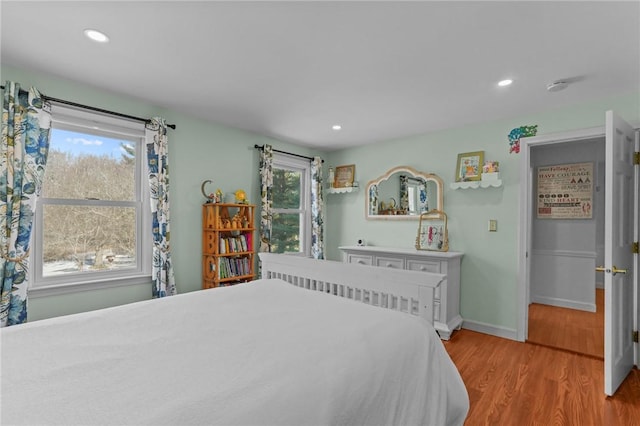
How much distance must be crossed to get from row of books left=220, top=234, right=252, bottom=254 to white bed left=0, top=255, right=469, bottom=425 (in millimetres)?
1501

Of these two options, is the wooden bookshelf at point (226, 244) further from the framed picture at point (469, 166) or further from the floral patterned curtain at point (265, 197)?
the framed picture at point (469, 166)

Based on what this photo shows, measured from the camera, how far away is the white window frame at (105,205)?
243cm

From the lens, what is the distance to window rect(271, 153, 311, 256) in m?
4.29

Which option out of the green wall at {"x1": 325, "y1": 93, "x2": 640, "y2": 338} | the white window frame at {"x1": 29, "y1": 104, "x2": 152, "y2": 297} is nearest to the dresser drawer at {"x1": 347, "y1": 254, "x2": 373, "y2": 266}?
the green wall at {"x1": 325, "y1": 93, "x2": 640, "y2": 338}

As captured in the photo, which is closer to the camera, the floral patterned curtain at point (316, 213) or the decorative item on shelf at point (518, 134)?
the decorative item on shelf at point (518, 134)

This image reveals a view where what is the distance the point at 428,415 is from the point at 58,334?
1.64 meters

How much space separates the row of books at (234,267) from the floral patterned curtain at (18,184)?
1540mm

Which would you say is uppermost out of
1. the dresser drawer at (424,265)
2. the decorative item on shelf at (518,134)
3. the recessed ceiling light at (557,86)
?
the recessed ceiling light at (557,86)

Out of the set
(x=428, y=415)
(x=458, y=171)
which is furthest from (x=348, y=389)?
(x=458, y=171)

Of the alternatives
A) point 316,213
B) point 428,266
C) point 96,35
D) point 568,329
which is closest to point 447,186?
point 428,266

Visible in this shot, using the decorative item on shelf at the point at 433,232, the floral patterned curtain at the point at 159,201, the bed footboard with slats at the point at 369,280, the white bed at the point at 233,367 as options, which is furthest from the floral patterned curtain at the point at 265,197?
the white bed at the point at 233,367

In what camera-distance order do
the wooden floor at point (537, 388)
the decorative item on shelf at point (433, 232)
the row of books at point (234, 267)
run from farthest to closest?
1. the decorative item on shelf at point (433, 232)
2. the row of books at point (234, 267)
3. the wooden floor at point (537, 388)

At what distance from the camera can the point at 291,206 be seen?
14.8ft

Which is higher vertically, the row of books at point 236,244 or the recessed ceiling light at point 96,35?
the recessed ceiling light at point 96,35
